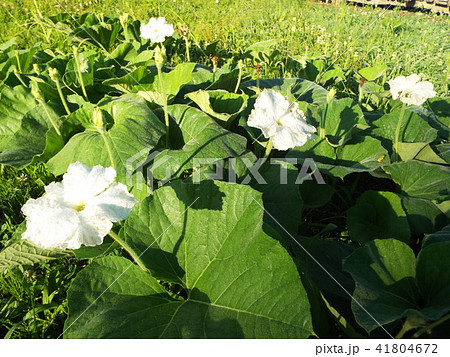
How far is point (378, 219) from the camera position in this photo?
1.48 metres

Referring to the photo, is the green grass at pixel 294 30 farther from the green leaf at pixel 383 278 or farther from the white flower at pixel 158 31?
the green leaf at pixel 383 278

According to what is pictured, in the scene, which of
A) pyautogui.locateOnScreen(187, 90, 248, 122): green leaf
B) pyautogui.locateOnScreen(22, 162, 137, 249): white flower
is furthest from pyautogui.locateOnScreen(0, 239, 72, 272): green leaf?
pyautogui.locateOnScreen(187, 90, 248, 122): green leaf

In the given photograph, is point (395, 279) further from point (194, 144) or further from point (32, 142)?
point (32, 142)

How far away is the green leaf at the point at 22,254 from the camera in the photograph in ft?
4.48

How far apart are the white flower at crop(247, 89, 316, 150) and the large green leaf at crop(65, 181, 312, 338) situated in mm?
287

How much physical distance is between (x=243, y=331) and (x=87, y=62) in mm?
1827

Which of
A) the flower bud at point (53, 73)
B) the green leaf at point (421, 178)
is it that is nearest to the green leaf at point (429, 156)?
the green leaf at point (421, 178)

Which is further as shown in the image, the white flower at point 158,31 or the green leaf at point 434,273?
the white flower at point 158,31

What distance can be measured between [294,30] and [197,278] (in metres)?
4.20

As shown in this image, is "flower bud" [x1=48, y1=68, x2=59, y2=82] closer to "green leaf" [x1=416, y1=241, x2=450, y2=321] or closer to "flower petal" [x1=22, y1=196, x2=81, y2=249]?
"flower petal" [x1=22, y1=196, x2=81, y2=249]

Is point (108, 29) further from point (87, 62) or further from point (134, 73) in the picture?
point (134, 73)

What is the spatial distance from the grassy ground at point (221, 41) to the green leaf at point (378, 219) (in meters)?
1.18

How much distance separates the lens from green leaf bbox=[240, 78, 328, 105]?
2229 millimetres

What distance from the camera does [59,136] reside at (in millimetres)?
1659
